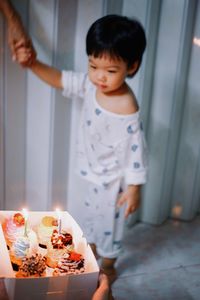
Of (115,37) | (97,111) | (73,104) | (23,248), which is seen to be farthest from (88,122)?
(23,248)

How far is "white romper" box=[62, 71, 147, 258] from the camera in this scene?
4.38ft

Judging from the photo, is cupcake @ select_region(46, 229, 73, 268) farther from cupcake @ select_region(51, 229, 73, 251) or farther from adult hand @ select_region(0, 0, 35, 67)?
adult hand @ select_region(0, 0, 35, 67)

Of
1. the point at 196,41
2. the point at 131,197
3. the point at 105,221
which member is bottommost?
the point at 105,221

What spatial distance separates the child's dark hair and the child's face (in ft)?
0.05

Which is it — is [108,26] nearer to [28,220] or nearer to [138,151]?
[138,151]

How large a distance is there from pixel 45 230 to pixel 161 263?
856 mm

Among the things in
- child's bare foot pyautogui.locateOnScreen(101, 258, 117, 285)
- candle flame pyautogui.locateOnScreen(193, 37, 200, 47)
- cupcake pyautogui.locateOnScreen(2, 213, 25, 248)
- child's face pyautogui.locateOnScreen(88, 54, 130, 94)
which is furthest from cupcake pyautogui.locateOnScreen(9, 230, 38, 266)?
candle flame pyautogui.locateOnScreen(193, 37, 200, 47)

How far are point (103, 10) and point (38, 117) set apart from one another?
1.29ft

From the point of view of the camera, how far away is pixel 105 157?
4.56 feet

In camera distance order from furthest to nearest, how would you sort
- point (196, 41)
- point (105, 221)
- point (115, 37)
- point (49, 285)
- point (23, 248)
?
1. point (196, 41)
2. point (105, 221)
3. point (115, 37)
4. point (23, 248)
5. point (49, 285)

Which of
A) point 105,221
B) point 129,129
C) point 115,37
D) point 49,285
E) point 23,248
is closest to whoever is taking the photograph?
point 49,285

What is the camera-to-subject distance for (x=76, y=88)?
1399 millimetres

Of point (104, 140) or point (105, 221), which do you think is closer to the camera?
point (104, 140)

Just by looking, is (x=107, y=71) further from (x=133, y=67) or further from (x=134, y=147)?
(x=134, y=147)
